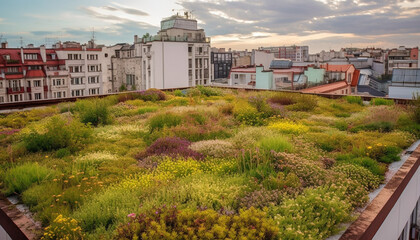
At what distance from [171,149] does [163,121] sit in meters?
2.28

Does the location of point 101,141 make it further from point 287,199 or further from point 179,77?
point 179,77

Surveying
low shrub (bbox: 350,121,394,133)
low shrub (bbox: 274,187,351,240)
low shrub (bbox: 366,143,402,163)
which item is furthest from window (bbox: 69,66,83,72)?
low shrub (bbox: 274,187,351,240)

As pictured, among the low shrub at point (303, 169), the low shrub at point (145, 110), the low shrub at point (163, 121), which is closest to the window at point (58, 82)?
the low shrub at point (145, 110)

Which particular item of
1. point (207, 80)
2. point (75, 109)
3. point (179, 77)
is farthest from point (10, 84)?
point (75, 109)

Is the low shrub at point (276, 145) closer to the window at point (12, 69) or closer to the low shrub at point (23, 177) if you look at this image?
the low shrub at point (23, 177)

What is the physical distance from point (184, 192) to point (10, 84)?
3907 cm

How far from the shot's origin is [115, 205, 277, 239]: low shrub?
3.19 meters

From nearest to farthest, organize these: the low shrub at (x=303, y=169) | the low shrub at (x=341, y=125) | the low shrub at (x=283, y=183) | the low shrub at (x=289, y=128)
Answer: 1. the low shrub at (x=283, y=183)
2. the low shrub at (x=303, y=169)
3. the low shrub at (x=289, y=128)
4. the low shrub at (x=341, y=125)

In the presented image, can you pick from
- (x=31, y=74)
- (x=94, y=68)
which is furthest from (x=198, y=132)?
(x=94, y=68)

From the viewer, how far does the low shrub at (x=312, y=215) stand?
11.7 feet

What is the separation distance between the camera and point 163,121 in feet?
29.4

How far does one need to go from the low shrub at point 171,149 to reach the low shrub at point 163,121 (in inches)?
63.4

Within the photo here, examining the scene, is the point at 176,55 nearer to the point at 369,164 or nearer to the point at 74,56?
the point at 74,56

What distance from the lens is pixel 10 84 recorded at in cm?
3650
